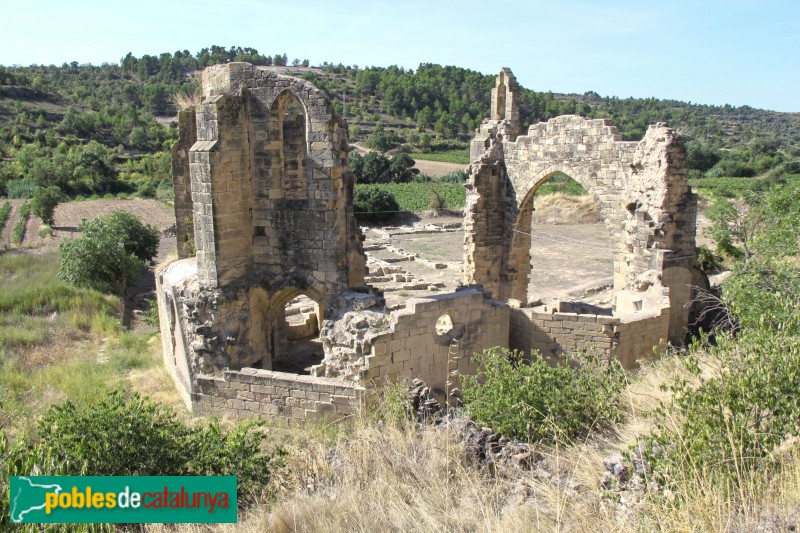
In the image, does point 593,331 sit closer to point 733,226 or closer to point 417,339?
point 417,339

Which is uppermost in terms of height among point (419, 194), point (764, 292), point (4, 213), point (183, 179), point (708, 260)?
point (183, 179)

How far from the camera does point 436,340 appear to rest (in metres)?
10.7

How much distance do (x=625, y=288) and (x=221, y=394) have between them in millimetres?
8543

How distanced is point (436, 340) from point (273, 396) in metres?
2.83

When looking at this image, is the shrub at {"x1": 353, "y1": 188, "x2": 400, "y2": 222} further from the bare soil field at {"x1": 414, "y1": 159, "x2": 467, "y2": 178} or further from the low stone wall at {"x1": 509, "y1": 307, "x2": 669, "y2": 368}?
the low stone wall at {"x1": 509, "y1": 307, "x2": 669, "y2": 368}

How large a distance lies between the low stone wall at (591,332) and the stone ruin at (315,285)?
0.02 meters

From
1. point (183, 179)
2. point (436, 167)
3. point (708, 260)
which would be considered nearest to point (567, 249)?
point (708, 260)

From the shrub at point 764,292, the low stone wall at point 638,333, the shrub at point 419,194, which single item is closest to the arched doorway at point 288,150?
the low stone wall at point 638,333

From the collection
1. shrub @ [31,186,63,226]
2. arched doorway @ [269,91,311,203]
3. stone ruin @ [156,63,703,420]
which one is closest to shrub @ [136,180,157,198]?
shrub @ [31,186,63,226]

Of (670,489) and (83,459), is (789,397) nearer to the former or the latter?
(670,489)

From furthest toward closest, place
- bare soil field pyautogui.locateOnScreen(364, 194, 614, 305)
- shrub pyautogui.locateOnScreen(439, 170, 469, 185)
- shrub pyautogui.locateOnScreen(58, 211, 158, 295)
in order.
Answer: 1. shrub pyautogui.locateOnScreen(439, 170, 469, 185)
2. bare soil field pyautogui.locateOnScreen(364, 194, 614, 305)
3. shrub pyautogui.locateOnScreen(58, 211, 158, 295)

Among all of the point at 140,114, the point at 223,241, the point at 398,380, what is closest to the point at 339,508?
the point at 398,380

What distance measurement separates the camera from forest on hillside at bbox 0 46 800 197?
5353 centimetres

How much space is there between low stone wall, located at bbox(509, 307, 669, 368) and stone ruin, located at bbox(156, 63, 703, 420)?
0.02 meters
